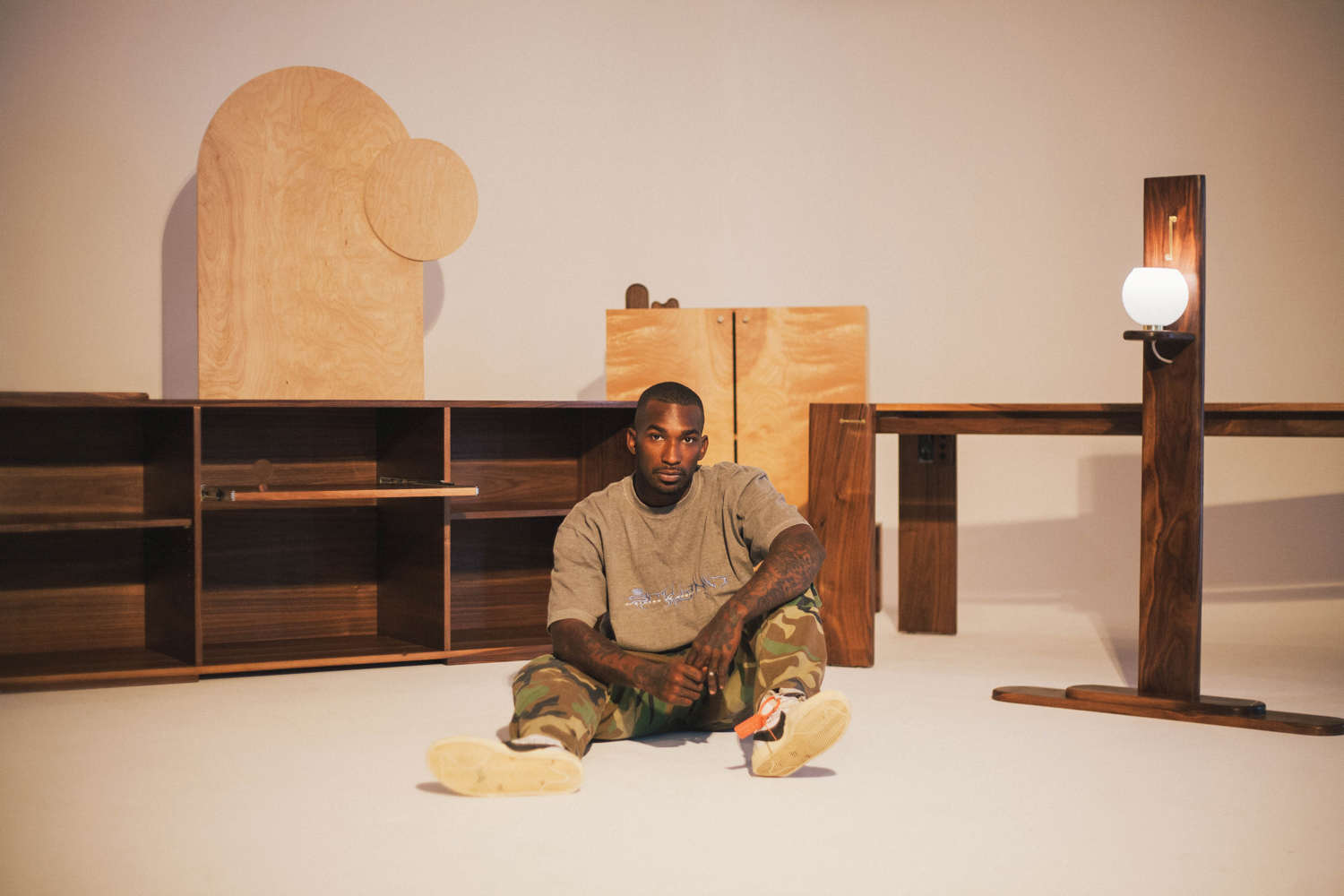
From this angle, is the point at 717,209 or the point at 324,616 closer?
the point at 324,616

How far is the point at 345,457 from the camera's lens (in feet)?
12.2

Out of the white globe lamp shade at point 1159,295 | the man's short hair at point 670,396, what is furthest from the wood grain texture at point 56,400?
the white globe lamp shade at point 1159,295

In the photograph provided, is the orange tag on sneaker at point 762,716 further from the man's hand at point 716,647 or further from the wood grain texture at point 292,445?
the wood grain texture at point 292,445

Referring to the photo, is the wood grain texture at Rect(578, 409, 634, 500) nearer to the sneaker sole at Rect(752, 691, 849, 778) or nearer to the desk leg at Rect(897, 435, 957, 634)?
the desk leg at Rect(897, 435, 957, 634)

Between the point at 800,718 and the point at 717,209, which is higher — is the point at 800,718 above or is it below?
below

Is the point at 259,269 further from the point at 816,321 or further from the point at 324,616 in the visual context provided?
the point at 816,321

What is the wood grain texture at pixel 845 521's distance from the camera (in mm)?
3326

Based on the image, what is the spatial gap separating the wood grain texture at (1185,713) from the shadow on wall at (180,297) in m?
3.03

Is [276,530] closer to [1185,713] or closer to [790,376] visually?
[790,376]

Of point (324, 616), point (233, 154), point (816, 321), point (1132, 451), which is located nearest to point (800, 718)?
point (816, 321)

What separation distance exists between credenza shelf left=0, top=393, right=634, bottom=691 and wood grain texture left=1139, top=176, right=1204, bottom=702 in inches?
62.1

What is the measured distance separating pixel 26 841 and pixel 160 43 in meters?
3.10

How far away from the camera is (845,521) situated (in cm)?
335

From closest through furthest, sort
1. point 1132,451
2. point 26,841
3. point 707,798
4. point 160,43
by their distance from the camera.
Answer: point 26,841, point 707,798, point 160,43, point 1132,451
